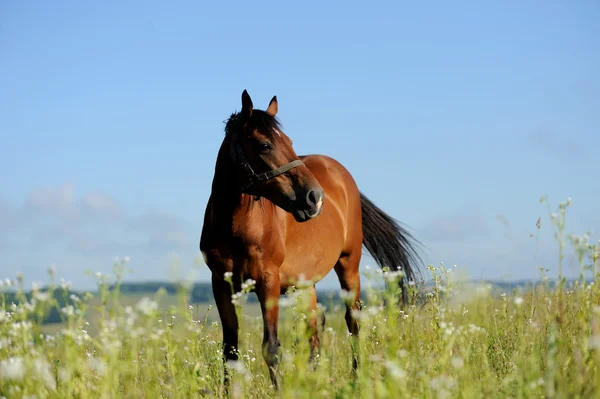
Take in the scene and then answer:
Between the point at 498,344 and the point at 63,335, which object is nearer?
the point at 63,335

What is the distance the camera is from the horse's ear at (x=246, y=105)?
236 inches

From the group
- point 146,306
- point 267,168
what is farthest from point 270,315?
point 146,306

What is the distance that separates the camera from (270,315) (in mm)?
5945

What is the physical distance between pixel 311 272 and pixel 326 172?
169 centimetres

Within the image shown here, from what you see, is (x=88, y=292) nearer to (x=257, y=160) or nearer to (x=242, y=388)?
(x=242, y=388)

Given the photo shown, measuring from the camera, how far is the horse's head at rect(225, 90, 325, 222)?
19.7ft

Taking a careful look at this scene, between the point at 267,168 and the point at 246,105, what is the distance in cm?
64

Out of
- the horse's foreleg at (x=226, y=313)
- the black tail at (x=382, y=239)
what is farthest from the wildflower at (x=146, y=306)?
the black tail at (x=382, y=239)

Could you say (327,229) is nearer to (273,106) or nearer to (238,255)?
(273,106)

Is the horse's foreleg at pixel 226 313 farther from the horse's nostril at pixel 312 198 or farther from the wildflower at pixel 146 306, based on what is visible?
the wildflower at pixel 146 306

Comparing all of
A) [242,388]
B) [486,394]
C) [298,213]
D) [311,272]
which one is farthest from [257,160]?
[486,394]

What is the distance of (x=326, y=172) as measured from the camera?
852 cm

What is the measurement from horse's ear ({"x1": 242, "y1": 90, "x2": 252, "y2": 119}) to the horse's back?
55.3 inches

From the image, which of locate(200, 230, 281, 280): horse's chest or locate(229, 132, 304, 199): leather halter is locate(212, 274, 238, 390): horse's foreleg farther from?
locate(229, 132, 304, 199): leather halter
